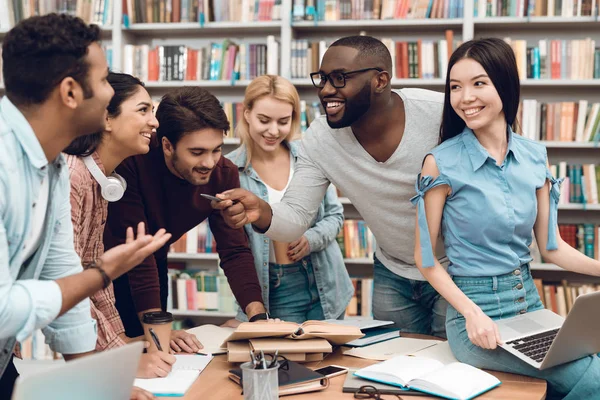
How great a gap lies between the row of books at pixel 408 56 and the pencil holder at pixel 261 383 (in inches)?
108

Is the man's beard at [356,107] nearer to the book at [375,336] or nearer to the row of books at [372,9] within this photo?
the book at [375,336]

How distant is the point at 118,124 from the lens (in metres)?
1.83

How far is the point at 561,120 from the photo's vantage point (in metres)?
3.67

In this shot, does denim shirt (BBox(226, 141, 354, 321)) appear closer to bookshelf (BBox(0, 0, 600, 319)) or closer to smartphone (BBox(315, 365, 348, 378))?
smartphone (BBox(315, 365, 348, 378))

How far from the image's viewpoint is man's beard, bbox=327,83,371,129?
194 centimetres

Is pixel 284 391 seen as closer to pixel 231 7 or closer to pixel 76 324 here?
pixel 76 324

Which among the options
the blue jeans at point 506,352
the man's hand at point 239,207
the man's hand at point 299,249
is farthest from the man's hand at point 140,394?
the man's hand at point 299,249

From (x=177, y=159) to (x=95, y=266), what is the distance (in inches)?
34.7

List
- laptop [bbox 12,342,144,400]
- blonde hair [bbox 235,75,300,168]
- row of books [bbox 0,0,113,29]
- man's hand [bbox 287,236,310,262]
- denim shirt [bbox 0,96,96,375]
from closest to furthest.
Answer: laptop [bbox 12,342,144,400], denim shirt [bbox 0,96,96,375], man's hand [bbox 287,236,310,262], blonde hair [bbox 235,75,300,168], row of books [bbox 0,0,113,29]

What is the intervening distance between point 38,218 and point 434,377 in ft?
2.98

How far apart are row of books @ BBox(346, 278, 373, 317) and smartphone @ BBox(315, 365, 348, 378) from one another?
219 centimetres

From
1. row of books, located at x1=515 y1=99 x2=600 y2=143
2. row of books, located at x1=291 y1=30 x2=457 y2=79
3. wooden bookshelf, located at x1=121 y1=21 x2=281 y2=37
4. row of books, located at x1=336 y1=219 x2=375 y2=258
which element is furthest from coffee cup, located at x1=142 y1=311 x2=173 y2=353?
row of books, located at x1=515 y1=99 x2=600 y2=143

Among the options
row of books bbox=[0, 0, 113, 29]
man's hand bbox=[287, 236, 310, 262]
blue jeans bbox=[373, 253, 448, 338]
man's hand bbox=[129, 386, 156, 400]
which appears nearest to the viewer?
man's hand bbox=[129, 386, 156, 400]

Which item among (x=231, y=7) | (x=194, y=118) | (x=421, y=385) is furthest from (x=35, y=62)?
(x=231, y=7)
